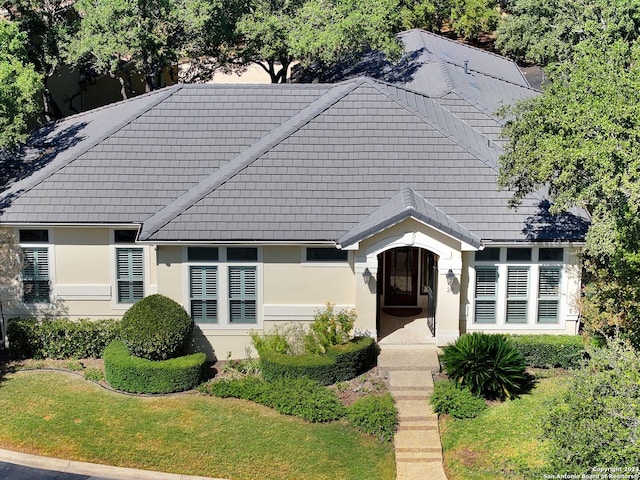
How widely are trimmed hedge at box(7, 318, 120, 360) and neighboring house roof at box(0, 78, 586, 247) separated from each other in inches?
107

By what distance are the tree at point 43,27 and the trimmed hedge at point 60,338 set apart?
13278 mm

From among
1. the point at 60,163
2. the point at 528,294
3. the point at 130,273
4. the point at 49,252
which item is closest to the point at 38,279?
the point at 49,252

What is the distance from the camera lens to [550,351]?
22.6 meters

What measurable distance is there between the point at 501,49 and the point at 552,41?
11430mm

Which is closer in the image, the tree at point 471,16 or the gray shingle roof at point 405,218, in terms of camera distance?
the gray shingle roof at point 405,218

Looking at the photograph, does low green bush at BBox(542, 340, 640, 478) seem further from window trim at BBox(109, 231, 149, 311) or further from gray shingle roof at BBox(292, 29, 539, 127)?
gray shingle roof at BBox(292, 29, 539, 127)

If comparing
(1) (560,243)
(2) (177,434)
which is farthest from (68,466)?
(1) (560,243)

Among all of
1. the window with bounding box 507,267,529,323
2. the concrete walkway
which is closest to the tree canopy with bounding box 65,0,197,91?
the concrete walkway

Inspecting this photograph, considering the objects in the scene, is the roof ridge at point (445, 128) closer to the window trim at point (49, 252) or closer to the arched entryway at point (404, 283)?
the arched entryway at point (404, 283)

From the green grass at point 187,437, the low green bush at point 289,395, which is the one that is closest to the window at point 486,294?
the low green bush at point 289,395

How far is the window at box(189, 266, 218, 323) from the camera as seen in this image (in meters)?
23.1

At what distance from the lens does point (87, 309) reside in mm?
24062

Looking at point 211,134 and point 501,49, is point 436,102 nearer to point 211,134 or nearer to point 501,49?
point 211,134

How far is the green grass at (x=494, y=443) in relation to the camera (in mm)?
18453
